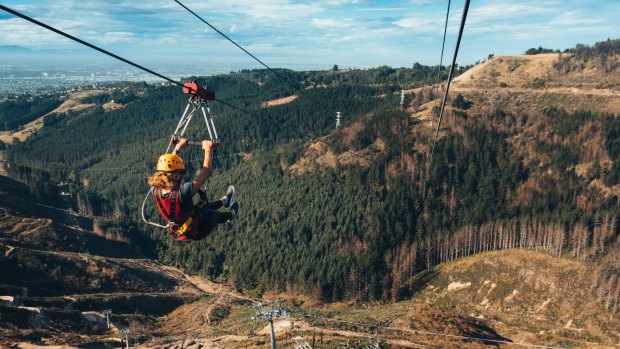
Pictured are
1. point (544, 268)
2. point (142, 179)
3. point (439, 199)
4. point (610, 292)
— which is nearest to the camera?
point (610, 292)

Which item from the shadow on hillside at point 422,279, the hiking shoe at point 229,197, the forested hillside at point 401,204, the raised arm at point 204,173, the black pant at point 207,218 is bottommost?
the shadow on hillside at point 422,279

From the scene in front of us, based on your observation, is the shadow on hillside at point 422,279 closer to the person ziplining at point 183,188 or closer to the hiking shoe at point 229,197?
the hiking shoe at point 229,197

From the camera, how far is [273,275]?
101938 mm

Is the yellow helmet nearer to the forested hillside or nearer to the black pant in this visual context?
the black pant

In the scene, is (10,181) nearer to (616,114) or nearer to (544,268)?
(544,268)

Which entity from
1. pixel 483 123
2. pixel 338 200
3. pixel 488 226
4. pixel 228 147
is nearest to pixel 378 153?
pixel 338 200

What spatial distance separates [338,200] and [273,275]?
29.7 m

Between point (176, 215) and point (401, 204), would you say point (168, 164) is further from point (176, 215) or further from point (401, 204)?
point (401, 204)

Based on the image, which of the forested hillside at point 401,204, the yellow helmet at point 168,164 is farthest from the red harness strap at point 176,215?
the forested hillside at point 401,204

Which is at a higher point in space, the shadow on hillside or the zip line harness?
the zip line harness

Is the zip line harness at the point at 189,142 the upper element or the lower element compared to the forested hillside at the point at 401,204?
upper

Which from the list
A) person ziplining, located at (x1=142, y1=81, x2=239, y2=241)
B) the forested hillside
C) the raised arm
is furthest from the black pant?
the forested hillside

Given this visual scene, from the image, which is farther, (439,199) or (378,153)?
(378,153)

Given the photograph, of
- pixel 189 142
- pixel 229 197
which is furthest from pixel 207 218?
pixel 189 142
